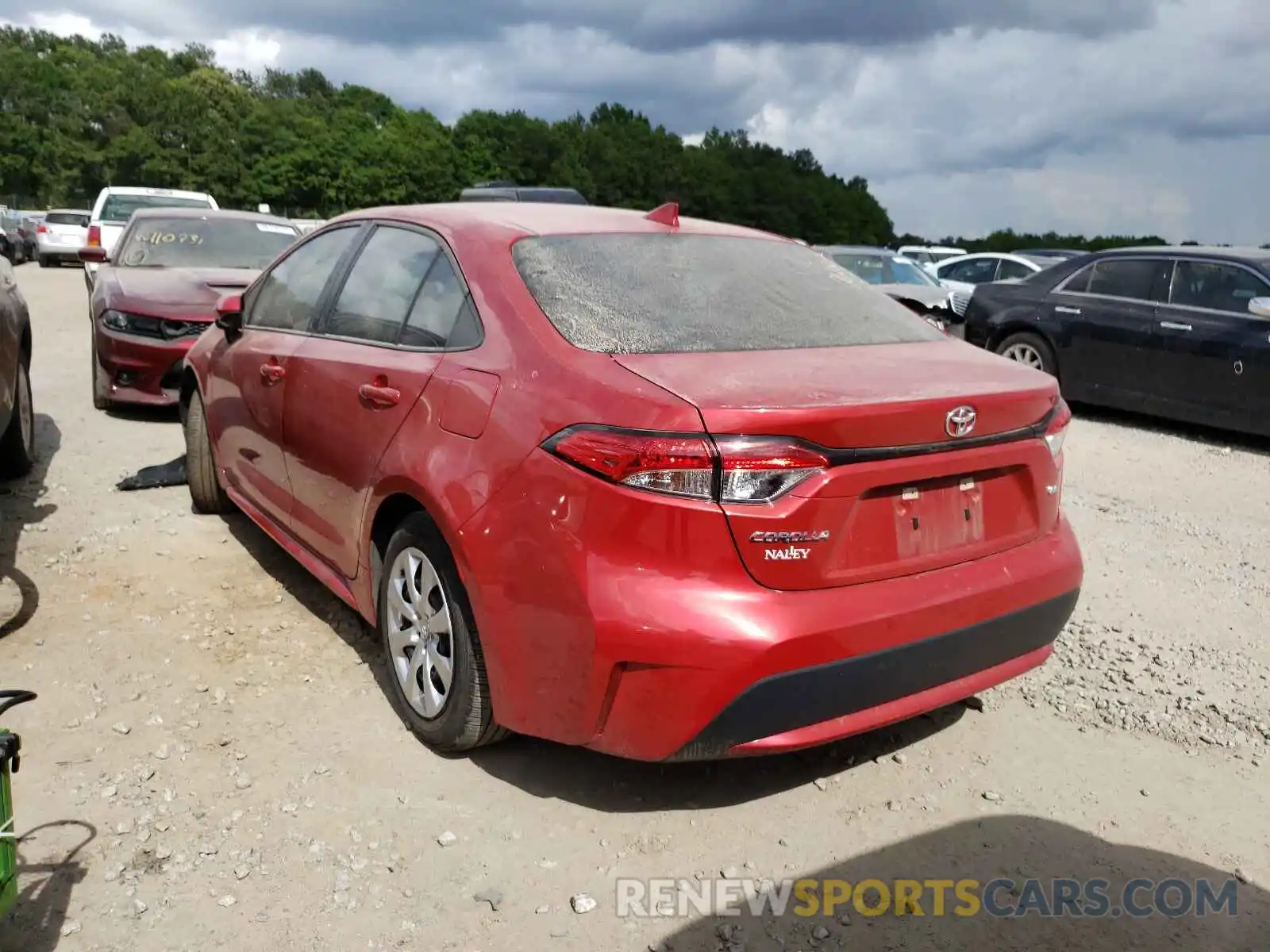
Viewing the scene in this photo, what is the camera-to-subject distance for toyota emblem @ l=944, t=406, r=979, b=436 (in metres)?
2.66

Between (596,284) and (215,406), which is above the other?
(596,284)

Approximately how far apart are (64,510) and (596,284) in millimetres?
3831

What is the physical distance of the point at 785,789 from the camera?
308cm

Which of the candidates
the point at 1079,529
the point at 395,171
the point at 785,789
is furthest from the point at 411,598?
the point at 395,171

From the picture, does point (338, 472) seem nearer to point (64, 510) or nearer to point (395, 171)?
point (64, 510)

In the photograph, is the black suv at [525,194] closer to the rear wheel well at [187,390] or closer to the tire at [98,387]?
the tire at [98,387]

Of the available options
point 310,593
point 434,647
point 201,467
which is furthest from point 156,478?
point 434,647

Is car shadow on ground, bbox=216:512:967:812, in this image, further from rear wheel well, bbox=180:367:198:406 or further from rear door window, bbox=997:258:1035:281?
rear door window, bbox=997:258:1035:281

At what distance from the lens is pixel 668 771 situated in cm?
316

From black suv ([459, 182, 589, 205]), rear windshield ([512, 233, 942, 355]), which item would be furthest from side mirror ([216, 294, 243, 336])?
black suv ([459, 182, 589, 205])

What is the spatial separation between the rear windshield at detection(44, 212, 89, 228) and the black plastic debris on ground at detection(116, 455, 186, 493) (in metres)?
26.4

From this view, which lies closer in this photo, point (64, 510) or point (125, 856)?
point (125, 856)

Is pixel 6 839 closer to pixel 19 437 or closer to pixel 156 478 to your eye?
pixel 156 478

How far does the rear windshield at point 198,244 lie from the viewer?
337 inches
